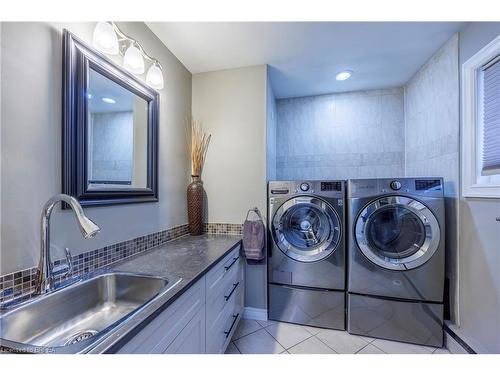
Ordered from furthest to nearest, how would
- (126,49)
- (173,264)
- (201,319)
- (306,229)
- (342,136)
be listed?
(342,136) → (306,229) → (126,49) → (173,264) → (201,319)

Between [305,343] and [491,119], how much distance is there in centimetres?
212

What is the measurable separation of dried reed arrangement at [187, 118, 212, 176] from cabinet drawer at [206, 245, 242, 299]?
35.6 inches

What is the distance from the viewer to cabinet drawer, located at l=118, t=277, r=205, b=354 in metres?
0.68

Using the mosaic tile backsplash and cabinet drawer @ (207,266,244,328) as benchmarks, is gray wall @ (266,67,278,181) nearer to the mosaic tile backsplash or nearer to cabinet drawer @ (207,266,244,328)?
the mosaic tile backsplash

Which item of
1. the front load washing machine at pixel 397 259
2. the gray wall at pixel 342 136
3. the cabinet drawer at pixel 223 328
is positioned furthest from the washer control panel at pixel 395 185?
the cabinet drawer at pixel 223 328

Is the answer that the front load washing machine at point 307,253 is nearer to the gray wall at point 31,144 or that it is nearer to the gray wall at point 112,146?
the gray wall at point 112,146

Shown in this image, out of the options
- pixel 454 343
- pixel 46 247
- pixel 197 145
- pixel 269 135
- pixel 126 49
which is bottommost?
pixel 454 343

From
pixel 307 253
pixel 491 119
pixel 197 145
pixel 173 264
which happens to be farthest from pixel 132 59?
pixel 491 119

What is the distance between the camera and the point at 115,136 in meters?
1.29

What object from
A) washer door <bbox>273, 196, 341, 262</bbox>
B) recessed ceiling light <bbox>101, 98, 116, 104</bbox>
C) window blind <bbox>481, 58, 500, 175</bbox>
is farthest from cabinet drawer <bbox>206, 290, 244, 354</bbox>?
window blind <bbox>481, 58, 500, 175</bbox>

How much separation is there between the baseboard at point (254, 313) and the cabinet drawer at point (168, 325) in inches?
42.1

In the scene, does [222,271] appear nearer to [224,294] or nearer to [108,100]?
[224,294]

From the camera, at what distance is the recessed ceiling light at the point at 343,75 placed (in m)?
2.18
